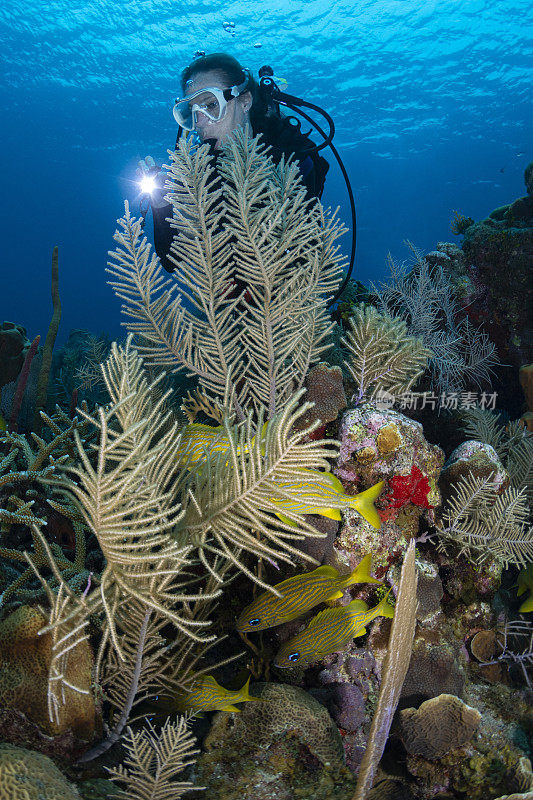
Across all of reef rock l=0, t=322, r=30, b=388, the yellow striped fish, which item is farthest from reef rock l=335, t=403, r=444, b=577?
reef rock l=0, t=322, r=30, b=388

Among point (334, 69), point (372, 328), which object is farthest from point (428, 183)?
point (372, 328)

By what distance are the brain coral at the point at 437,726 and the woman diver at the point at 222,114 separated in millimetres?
4516

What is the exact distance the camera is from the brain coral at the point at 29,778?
125 cm

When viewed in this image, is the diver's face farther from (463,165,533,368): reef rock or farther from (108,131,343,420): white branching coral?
(463,165,533,368): reef rock

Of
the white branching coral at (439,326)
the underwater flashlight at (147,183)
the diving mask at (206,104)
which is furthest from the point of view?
the white branching coral at (439,326)

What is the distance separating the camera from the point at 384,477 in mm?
2811

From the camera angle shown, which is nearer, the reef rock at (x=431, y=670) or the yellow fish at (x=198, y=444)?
the yellow fish at (x=198, y=444)

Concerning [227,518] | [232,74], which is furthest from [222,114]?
[227,518]

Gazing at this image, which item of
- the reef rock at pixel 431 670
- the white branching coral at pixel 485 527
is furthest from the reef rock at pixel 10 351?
the white branching coral at pixel 485 527

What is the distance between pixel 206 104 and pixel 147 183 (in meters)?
1.48

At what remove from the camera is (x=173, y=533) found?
1586mm

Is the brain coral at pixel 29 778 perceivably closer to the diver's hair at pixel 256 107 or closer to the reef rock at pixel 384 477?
the reef rock at pixel 384 477

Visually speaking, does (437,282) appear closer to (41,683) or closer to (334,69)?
(41,683)

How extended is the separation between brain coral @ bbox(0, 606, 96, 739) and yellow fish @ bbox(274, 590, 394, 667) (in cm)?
89
